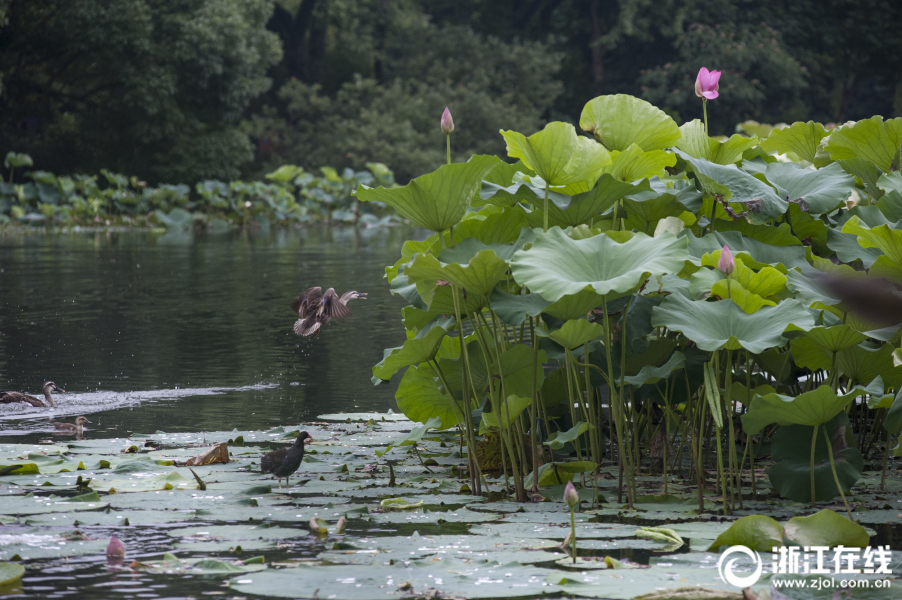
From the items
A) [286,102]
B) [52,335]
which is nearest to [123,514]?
[52,335]

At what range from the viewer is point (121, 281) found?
10.3 metres

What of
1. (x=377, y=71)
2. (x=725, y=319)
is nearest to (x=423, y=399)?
(x=725, y=319)

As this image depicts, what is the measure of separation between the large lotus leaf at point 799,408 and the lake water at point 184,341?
217 cm

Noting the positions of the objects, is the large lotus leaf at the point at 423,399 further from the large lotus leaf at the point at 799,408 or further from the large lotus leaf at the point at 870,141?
the large lotus leaf at the point at 870,141

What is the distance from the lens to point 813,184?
11.0 feet

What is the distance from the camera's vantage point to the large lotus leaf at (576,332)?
9.17ft

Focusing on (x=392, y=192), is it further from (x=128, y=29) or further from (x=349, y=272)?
(x=128, y=29)

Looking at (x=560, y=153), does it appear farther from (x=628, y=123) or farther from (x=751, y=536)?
(x=751, y=536)

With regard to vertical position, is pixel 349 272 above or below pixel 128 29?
below

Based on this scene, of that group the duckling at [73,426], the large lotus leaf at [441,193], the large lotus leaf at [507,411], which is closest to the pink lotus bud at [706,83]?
the large lotus leaf at [441,193]

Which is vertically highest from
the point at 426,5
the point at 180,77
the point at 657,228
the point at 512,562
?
the point at 426,5

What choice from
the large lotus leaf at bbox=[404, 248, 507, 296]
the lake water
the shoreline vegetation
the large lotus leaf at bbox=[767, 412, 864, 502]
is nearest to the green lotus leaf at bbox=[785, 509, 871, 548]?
the large lotus leaf at bbox=[767, 412, 864, 502]

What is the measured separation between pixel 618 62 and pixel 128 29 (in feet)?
58.2

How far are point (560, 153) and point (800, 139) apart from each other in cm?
145
